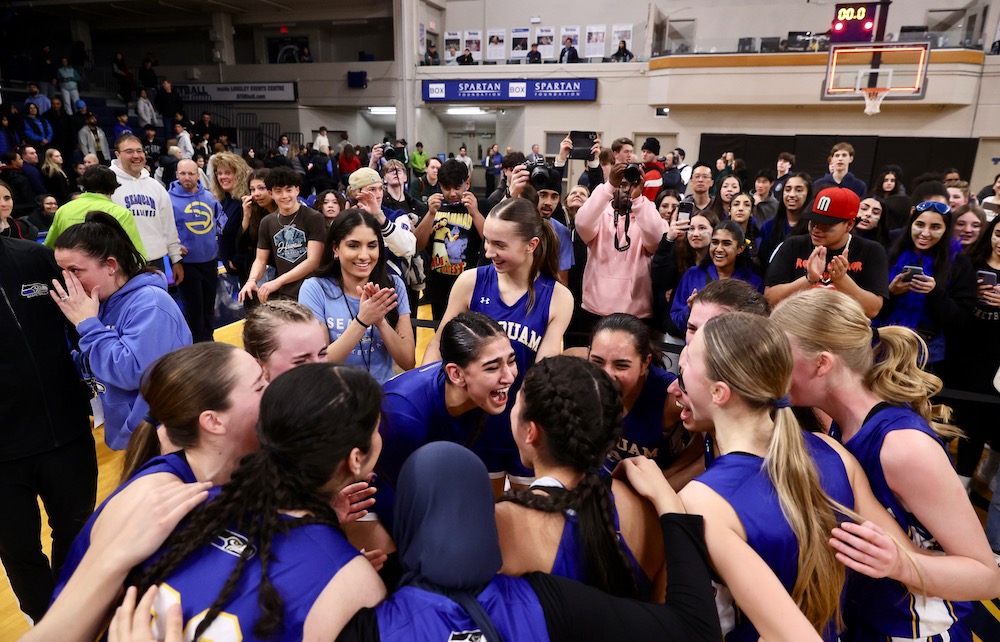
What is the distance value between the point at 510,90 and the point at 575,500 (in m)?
17.7

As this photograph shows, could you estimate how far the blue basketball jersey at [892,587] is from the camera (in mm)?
1673

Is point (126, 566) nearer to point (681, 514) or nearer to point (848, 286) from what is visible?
point (681, 514)

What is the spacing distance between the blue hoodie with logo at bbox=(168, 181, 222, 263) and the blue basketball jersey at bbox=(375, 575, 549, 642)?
5.17 meters

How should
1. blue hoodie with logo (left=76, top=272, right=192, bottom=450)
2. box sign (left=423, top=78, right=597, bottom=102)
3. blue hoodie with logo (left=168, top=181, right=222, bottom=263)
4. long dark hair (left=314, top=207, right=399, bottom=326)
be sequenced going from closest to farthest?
blue hoodie with logo (left=76, top=272, right=192, bottom=450)
long dark hair (left=314, top=207, right=399, bottom=326)
blue hoodie with logo (left=168, top=181, right=222, bottom=263)
box sign (left=423, top=78, right=597, bottom=102)

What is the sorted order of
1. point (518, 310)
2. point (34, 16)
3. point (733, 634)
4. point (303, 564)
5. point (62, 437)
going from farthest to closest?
point (34, 16) < point (518, 310) < point (62, 437) < point (733, 634) < point (303, 564)

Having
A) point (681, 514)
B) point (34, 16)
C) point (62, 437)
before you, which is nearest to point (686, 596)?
point (681, 514)

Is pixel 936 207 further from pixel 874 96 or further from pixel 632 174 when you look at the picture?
pixel 874 96

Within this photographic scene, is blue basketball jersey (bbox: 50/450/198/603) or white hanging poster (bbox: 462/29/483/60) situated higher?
white hanging poster (bbox: 462/29/483/60)

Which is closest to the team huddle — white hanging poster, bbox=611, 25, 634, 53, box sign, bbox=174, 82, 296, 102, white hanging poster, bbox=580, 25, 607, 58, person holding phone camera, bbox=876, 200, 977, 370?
person holding phone camera, bbox=876, 200, 977, 370

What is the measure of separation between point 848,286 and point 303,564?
3.12 m

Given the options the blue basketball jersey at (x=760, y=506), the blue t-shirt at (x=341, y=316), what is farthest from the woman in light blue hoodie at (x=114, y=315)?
the blue basketball jersey at (x=760, y=506)

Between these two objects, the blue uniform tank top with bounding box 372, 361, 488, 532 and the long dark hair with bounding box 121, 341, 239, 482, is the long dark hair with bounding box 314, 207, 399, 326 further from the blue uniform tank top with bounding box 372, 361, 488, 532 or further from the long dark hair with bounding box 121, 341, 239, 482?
the long dark hair with bounding box 121, 341, 239, 482

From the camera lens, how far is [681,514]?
143 centimetres

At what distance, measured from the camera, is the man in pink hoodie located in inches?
166
